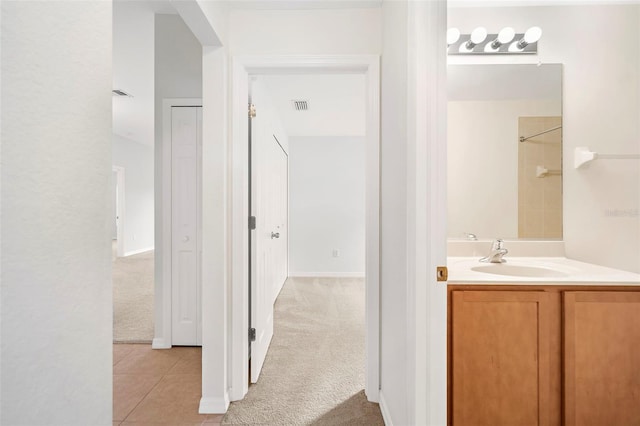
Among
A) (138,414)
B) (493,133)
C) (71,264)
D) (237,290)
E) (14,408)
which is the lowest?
(138,414)

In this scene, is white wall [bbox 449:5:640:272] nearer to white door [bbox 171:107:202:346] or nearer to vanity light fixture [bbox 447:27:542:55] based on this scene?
vanity light fixture [bbox 447:27:542:55]

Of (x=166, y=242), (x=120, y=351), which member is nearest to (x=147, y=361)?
(x=120, y=351)

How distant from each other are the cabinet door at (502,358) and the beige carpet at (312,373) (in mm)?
581

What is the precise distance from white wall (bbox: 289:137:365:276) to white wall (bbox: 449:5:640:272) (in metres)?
3.41

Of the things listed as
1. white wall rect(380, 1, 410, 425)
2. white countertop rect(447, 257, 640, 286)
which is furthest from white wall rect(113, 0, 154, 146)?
white countertop rect(447, 257, 640, 286)

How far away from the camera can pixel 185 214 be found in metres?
2.61

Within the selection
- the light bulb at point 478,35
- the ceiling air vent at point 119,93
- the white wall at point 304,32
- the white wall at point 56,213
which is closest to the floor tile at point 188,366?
the white wall at point 56,213

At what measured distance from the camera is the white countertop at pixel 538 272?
139cm

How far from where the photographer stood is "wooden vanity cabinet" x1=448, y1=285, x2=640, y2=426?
1.37 metres

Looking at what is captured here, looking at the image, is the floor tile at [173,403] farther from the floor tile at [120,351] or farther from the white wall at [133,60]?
the white wall at [133,60]

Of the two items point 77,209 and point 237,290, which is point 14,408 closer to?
point 77,209

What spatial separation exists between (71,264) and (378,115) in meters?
1.64

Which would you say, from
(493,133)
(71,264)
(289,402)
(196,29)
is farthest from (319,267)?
(71,264)

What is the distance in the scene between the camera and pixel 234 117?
1.85 m
